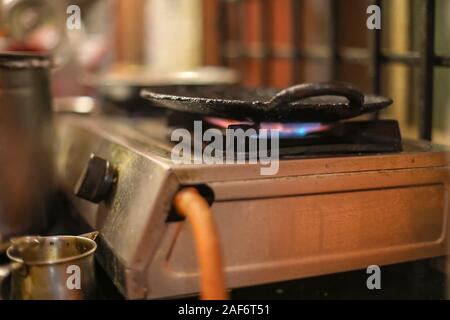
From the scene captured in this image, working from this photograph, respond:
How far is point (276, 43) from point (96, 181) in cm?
172

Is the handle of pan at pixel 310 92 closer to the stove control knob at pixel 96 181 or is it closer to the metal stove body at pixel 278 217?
the metal stove body at pixel 278 217

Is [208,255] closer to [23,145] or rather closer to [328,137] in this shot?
[328,137]

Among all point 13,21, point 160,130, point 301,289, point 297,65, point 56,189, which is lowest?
point 301,289

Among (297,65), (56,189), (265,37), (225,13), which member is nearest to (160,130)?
(56,189)

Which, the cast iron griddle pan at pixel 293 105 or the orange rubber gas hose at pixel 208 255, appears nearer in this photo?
the orange rubber gas hose at pixel 208 255

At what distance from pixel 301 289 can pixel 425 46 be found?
597 millimetres

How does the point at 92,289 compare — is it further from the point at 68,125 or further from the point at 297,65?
the point at 297,65

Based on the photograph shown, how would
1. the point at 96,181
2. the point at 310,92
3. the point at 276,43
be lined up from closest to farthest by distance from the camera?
the point at 310,92 < the point at 96,181 < the point at 276,43

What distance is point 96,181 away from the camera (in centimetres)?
87

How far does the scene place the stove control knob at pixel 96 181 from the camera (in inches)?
34.0

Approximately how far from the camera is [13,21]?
1194 mm

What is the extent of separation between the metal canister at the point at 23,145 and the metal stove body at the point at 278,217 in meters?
0.16

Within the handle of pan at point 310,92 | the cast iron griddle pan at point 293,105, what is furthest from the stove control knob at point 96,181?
the handle of pan at point 310,92

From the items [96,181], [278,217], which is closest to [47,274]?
[96,181]
